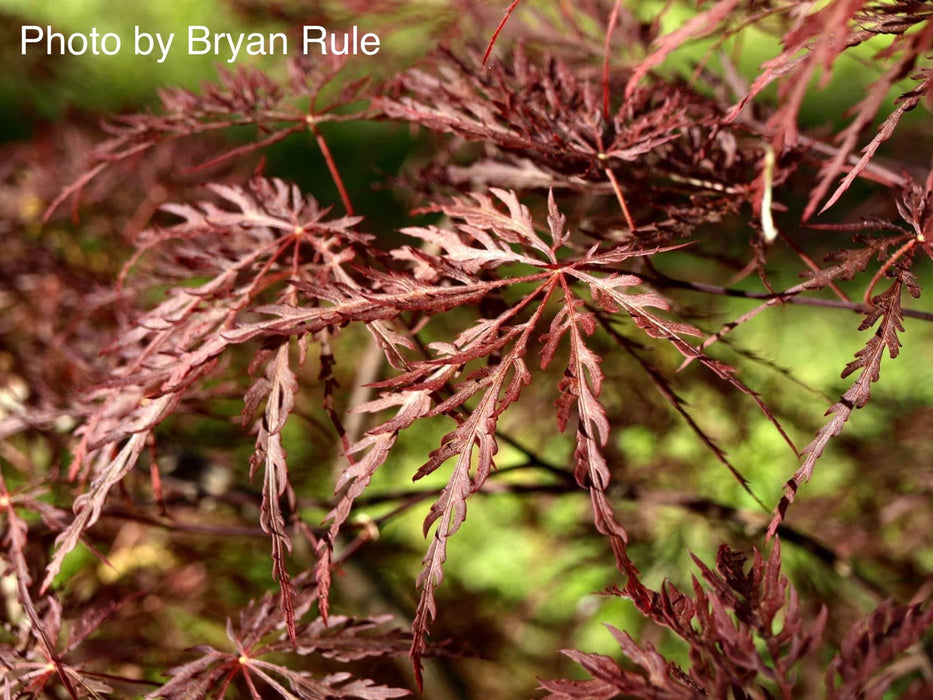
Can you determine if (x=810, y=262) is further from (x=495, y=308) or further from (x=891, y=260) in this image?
(x=495, y=308)

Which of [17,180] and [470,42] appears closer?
[470,42]

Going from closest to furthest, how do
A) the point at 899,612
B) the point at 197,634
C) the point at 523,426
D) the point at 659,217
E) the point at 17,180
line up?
1. the point at 899,612
2. the point at 659,217
3. the point at 197,634
4. the point at 17,180
5. the point at 523,426

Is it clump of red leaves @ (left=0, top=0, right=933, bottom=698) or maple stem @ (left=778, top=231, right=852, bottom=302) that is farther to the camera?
maple stem @ (left=778, top=231, right=852, bottom=302)

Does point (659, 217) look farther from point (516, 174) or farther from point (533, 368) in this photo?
point (533, 368)

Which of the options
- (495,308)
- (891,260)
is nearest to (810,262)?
(891,260)

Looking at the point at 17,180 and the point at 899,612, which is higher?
the point at 17,180

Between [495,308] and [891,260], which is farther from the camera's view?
[495,308]

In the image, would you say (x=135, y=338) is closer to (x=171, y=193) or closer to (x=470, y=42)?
(x=470, y=42)

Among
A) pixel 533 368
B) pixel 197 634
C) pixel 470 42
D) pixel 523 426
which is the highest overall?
pixel 470 42

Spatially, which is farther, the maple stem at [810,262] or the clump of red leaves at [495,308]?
the maple stem at [810,262]

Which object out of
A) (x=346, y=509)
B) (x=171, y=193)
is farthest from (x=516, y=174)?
(x=171, y=193)

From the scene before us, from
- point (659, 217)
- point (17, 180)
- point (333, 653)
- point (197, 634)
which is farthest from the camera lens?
point (17, 180)
